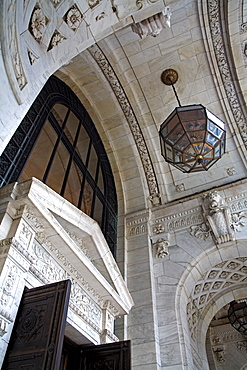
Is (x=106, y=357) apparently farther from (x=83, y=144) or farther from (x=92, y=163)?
(x=83, y=144)

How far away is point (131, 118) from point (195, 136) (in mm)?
3773

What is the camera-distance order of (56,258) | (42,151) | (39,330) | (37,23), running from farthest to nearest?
1. (42,151)
2. (56,258)
3. (37,23)
4. (39,330)

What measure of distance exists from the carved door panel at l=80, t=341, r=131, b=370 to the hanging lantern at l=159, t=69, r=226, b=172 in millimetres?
2841

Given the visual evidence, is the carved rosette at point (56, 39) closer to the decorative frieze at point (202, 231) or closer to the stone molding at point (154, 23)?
the stone molding at point (154, 23)

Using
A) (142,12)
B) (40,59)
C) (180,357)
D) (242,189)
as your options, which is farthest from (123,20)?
(180,357)

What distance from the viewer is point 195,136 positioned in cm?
508

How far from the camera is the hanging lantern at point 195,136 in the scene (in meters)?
5.07

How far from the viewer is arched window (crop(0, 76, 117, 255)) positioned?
5.95 meters

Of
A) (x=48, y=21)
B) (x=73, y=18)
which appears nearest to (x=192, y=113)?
(x=73, y=18)

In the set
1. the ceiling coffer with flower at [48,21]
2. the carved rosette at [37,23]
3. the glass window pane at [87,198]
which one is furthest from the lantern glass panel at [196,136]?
the glass window pane at [87,198]

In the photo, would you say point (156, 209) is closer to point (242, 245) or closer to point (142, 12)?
point (242, 245)

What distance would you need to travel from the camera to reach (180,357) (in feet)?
17.4

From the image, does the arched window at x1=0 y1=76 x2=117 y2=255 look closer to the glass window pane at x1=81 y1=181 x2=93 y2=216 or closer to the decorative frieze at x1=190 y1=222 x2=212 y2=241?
the glass window pane at x1=81 y1=181 x2=93 y2=216

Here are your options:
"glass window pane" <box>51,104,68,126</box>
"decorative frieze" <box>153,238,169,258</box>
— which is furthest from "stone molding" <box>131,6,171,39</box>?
"decorative frieze" <box>153,238,169,258</box>
